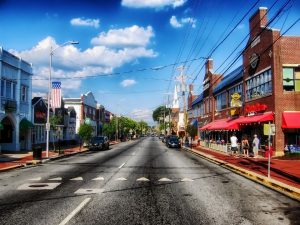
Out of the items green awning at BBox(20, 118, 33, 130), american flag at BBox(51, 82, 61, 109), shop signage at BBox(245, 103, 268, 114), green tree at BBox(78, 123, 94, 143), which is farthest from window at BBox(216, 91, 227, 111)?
green awning at BBox(20, 118, 33, 130)

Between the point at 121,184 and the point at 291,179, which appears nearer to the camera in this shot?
the point at 121,184

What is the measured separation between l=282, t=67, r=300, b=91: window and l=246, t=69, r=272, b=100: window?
125 centimetres

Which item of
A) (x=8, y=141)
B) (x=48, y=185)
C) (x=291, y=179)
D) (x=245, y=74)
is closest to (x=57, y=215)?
(x=48, y=185)

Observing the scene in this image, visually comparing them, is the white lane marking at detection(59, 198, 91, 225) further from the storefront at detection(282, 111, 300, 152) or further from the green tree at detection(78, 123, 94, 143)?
the green tree at detection(78, 123, 94, 143)

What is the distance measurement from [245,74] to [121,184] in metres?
26.7

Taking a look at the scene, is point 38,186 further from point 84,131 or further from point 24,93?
point 84,131

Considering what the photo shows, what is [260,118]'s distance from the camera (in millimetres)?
32188

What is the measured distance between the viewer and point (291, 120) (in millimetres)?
30062

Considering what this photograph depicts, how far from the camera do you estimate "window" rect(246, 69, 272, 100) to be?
32469 mm

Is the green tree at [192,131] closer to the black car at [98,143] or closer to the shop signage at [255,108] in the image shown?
the black car at [98,143]

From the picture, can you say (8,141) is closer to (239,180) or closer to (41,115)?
(41,115)

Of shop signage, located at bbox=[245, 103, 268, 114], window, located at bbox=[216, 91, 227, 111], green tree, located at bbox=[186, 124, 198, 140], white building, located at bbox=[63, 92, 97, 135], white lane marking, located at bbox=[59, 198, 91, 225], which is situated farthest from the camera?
white building, located at bbox=[63, 92, 97, 135]

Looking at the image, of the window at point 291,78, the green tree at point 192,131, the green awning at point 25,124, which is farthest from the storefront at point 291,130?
the green tree at point 192,131

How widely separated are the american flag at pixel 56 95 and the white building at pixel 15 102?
4.28 metres
